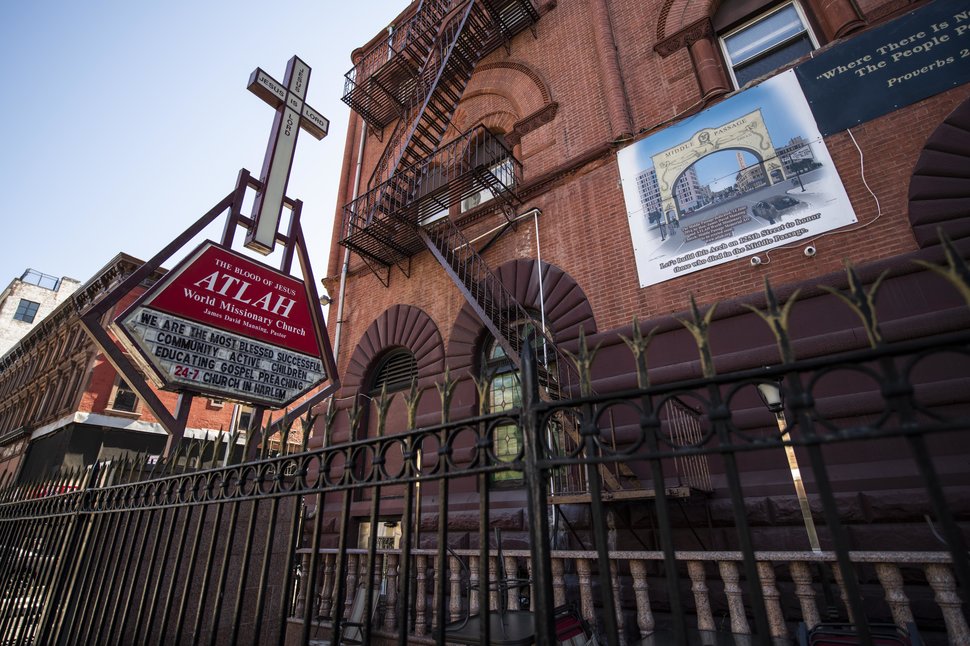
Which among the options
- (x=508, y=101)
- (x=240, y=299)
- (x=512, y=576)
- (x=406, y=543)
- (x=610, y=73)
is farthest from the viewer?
(x=508, y=101)

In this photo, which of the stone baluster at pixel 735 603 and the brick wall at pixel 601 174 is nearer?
the stone baluster at pixel 735 603

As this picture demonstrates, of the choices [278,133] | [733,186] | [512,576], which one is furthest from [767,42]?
[512,576]

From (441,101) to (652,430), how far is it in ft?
39.6

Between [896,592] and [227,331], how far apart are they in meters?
7.58

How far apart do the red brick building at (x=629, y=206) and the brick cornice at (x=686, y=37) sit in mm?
35

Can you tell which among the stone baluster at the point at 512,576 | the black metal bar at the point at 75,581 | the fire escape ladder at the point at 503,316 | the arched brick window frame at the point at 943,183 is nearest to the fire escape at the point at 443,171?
the fire escape ladder at the point at 503,316

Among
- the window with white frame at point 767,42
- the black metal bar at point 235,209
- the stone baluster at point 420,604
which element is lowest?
the stone baluster at point 420,604

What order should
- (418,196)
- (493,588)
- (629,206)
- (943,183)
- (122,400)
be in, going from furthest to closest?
(122,400) < (418,196) < (629,206) < (943,183) < (493,588)

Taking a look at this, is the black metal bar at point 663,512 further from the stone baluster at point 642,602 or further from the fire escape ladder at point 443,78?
the fire escape ladder at point 443,78

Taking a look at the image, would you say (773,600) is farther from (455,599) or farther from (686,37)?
(686,37)

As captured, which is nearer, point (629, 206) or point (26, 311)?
point (629, 206)

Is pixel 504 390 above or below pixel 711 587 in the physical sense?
above

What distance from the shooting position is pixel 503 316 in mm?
9461

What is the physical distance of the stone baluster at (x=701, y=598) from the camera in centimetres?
388
